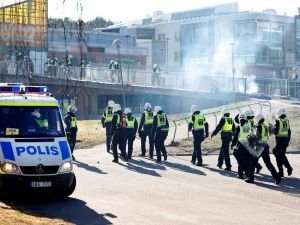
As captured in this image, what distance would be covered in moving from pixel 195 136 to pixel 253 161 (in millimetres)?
3561

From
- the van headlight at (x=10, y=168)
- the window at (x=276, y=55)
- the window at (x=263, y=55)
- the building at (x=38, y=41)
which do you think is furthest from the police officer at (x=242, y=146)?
the window at (x=276, y=55)

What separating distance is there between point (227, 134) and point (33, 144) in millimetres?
7593

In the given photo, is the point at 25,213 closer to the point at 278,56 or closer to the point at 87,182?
the point at 87,182

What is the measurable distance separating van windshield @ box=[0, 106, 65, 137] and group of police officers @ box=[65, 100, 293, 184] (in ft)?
2.60

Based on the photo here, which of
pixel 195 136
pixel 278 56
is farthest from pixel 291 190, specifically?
pixel 278 56

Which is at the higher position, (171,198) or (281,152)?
(281,152)

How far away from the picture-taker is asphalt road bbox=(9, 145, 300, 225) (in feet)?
38.3

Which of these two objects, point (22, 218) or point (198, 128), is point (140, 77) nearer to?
point (198, 128)

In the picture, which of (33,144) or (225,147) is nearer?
(33,144)

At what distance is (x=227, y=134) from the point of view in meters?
18.8

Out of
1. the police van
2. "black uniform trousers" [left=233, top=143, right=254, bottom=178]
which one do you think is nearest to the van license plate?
the police van

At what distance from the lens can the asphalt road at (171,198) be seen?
1166 cm

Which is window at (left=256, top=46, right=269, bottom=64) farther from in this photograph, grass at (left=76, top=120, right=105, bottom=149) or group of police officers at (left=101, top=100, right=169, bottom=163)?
group of police officers at (left=101, top=100, right=169, bottom=163)

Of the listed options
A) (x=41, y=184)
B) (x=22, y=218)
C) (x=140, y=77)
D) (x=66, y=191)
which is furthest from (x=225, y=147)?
(x=140, y=77)
